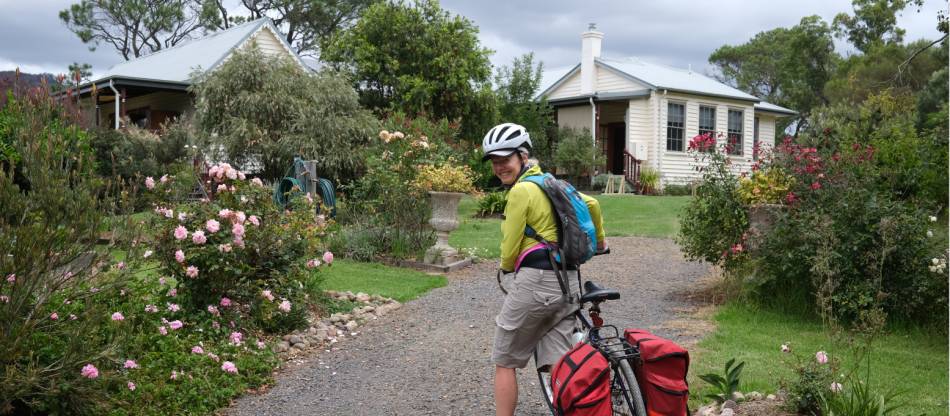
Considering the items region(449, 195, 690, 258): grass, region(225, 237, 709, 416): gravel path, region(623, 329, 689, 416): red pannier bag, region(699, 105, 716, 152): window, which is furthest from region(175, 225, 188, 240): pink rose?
region(699, 105, 716, 152): window

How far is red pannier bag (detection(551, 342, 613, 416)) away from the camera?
→ 3.49 meters

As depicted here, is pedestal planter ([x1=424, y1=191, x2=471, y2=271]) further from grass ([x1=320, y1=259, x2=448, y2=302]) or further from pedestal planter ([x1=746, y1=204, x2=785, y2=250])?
pedestal planter ([x1=746, y1=204, x2=785, y2=250])

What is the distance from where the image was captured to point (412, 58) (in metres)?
24.0

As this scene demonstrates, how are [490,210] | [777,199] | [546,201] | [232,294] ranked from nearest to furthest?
1. [546,201]
2. [232,294]
3. [777,199]
4. [490,210]

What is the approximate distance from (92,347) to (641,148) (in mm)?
22954

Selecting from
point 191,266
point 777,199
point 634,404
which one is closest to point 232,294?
point 191,266

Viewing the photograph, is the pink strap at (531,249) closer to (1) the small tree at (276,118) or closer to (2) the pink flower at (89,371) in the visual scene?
(2) the pink flower at (89,371)

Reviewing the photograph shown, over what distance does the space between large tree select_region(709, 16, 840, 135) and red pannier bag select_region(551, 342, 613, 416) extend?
4061 centimetres

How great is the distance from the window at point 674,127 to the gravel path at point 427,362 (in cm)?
1756

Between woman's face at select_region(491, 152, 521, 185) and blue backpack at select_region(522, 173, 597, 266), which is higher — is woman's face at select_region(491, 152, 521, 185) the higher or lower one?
the higher one

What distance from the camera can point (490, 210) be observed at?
18031mm

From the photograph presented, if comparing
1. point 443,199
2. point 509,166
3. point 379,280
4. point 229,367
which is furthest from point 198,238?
point 443,199

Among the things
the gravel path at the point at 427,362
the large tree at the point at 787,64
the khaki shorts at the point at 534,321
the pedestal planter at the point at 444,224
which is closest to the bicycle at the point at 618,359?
the khaki shorts at the point at 534,321

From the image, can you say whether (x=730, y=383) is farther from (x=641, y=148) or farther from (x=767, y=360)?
(x=641, y=148)
